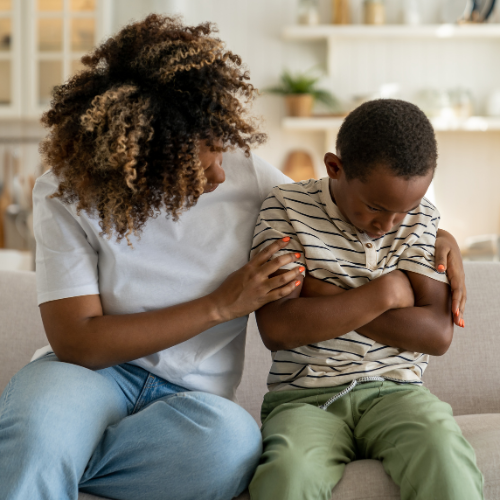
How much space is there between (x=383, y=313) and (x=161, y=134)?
496mm

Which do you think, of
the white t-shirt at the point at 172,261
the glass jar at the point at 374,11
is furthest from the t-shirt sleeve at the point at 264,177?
the glass jar at the point at 374,11

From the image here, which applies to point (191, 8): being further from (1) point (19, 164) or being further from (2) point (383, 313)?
(2) point (383, 313)

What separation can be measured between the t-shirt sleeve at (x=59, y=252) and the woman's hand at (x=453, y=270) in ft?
2.07

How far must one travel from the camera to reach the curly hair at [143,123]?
3.05 feet

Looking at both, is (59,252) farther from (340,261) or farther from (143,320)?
(340,261)

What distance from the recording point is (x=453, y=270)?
1.11 metres

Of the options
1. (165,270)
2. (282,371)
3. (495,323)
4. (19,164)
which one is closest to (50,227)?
(165,270)

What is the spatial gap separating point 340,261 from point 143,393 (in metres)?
0.43

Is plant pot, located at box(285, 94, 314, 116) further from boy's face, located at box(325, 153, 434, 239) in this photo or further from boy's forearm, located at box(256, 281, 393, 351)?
boy's forearm, located at box(256, 281, 393, 351)

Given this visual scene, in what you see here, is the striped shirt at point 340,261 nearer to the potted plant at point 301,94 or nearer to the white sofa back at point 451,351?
the white sofa back at point 451,351

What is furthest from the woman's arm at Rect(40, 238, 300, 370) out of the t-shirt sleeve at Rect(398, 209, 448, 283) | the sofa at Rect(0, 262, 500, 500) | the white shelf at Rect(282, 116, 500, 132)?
the white shelf at Rect(282, 116, 500, 132)

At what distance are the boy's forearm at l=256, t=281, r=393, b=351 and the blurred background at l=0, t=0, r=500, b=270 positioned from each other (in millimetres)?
2486

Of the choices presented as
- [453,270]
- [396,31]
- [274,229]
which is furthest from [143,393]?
[396,31]

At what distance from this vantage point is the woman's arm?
0.98 meters
